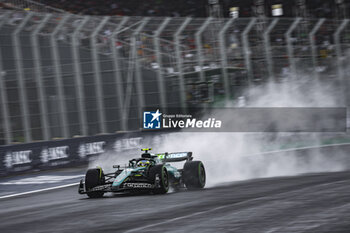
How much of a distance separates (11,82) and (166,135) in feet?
20.2

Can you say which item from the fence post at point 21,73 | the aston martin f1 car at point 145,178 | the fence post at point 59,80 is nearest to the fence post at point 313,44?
the fence post at point 59,80

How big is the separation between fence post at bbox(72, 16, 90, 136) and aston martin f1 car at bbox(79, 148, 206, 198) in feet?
26.1

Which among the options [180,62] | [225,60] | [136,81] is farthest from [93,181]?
[225,60]

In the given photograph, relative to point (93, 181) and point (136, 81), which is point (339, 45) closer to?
point (136, 81)

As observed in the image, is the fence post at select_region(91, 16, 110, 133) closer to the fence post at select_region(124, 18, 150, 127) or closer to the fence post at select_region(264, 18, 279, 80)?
the fence post at select_region(124, 18, 150, 127)

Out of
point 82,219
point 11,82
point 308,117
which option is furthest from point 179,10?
point 82,219

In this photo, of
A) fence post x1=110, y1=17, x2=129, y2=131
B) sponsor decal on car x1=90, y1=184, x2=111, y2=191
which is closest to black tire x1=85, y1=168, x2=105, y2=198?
sponsor decal on car x1=90, y1=184, x2=111, y2=191

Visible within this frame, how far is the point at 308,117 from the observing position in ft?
64.3

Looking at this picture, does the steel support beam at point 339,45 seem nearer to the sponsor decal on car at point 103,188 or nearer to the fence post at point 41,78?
the fence post at point 41,78

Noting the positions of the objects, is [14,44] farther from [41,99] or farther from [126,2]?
[126,2]

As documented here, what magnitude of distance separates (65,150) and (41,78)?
2.61 m

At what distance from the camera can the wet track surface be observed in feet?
19.3

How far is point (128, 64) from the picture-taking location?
19188mm

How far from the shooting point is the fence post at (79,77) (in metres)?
18.1
